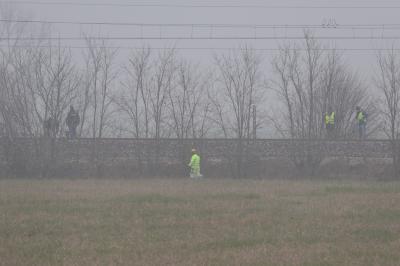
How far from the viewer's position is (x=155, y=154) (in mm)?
32531

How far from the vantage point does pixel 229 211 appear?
1366cm

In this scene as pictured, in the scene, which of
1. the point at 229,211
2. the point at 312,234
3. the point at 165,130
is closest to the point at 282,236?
the point at 312,234

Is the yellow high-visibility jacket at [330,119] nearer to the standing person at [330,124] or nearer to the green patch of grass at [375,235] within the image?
the standing person at [330,124]

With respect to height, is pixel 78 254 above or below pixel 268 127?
below

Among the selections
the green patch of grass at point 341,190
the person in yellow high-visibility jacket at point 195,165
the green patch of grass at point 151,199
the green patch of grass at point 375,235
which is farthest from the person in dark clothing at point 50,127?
the green patch of grass at point 375,235

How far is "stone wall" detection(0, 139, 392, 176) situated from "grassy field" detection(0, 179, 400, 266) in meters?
14.6

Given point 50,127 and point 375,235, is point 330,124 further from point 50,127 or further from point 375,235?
point 375,235

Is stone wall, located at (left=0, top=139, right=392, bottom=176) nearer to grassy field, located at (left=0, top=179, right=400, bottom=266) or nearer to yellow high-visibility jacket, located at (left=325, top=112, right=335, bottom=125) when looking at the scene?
yellow high-visibility jacket, located at (left=325, top=112, right=335, bottom=125)

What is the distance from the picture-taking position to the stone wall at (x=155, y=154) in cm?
3128

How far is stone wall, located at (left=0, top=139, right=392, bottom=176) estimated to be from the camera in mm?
31281

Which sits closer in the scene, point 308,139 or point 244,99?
point 308,139

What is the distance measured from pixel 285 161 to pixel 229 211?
18715 millimetres

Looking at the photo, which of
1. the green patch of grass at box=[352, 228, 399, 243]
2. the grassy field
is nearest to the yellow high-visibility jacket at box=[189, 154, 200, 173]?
the grassy field

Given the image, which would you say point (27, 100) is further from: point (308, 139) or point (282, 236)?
point (282, 236)
